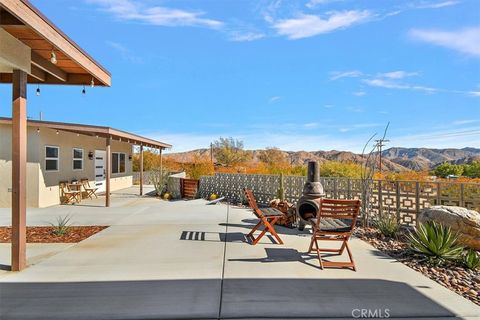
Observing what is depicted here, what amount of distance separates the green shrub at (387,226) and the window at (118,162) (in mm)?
15753

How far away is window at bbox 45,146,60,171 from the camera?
12118 millimetres

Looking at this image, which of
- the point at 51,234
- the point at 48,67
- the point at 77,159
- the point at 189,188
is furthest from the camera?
the point at 189,188

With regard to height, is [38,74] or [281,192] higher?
[38,74]

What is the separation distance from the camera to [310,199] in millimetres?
7258

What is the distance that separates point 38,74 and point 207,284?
5.08m

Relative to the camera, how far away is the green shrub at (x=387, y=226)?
6828 mm

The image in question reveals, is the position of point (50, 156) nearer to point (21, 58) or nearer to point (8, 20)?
point (21, 58)

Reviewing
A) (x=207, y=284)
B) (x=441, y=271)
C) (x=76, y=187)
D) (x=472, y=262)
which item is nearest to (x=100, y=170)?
(x=76, y=187)

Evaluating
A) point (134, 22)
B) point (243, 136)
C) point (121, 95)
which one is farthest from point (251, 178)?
point (243, 136)

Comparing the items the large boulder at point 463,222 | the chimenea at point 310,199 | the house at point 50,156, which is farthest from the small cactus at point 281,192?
the house at point 50,156

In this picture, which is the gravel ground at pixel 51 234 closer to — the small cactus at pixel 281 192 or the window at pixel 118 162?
the small cactus at pixel 281 192

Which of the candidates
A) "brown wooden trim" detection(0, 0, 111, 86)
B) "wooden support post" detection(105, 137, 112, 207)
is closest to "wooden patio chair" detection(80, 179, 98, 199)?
"wooden support post" detection(105, 137, 112, 207)

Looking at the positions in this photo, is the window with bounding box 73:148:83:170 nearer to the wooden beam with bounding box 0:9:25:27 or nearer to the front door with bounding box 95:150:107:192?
the front door with bounding box 95:150:107:192

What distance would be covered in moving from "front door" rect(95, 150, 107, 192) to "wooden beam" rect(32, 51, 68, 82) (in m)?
11.3
